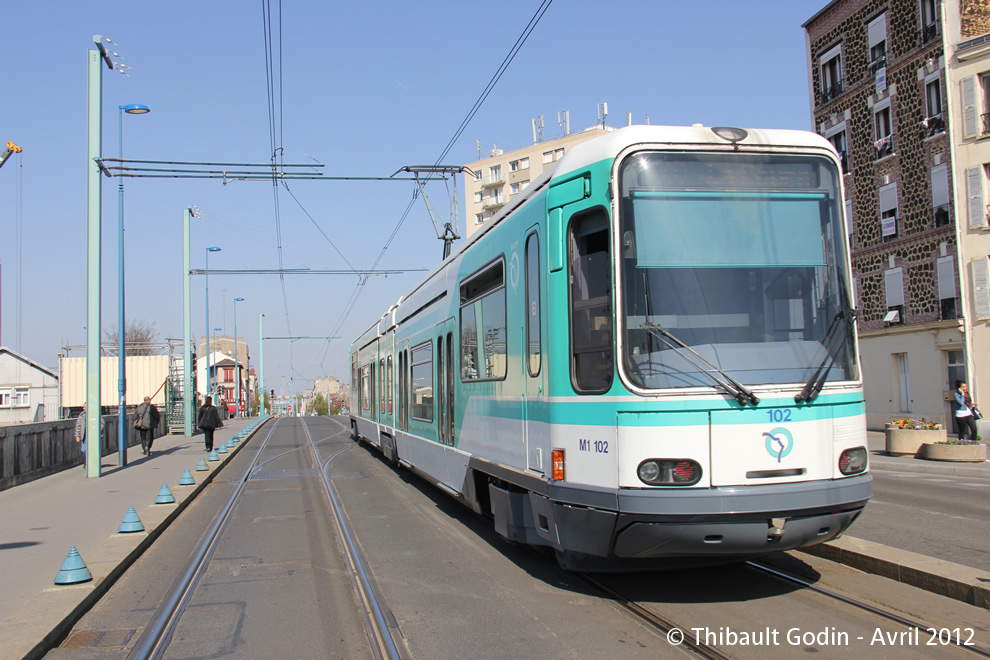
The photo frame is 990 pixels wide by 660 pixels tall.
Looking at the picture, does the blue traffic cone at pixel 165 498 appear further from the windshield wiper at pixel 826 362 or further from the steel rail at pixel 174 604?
the windshield wiper at pixel 826 362

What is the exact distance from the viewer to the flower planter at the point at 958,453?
17.5 m

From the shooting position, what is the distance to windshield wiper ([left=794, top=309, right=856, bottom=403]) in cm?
562

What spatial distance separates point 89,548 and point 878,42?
2946cm

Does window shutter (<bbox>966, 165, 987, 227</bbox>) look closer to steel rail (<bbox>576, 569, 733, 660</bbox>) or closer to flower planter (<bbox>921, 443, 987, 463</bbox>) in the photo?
flower planter (<bbox>921, 443, 987, 463</bbox>)

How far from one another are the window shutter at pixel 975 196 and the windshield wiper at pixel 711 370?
23419mm

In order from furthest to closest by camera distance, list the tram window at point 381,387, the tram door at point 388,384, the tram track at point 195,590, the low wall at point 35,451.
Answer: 1. the tram window at point 381,387
2. the tram door at point 388,384
3. the low wall at point 35,451
4. the tram track at point 195,590

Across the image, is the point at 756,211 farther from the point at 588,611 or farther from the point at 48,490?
the point at 48,490

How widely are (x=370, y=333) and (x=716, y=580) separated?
15139mm

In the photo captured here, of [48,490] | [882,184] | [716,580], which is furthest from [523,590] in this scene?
[882,184]

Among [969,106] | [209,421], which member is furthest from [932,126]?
[209,421]

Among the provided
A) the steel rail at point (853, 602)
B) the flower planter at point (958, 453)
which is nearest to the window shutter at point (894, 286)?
the flower planter at point (958, 453)

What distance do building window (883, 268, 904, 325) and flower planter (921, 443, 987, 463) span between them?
1185cm

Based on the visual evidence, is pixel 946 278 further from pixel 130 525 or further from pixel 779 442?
pixel 130 525

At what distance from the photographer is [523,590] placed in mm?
6637
